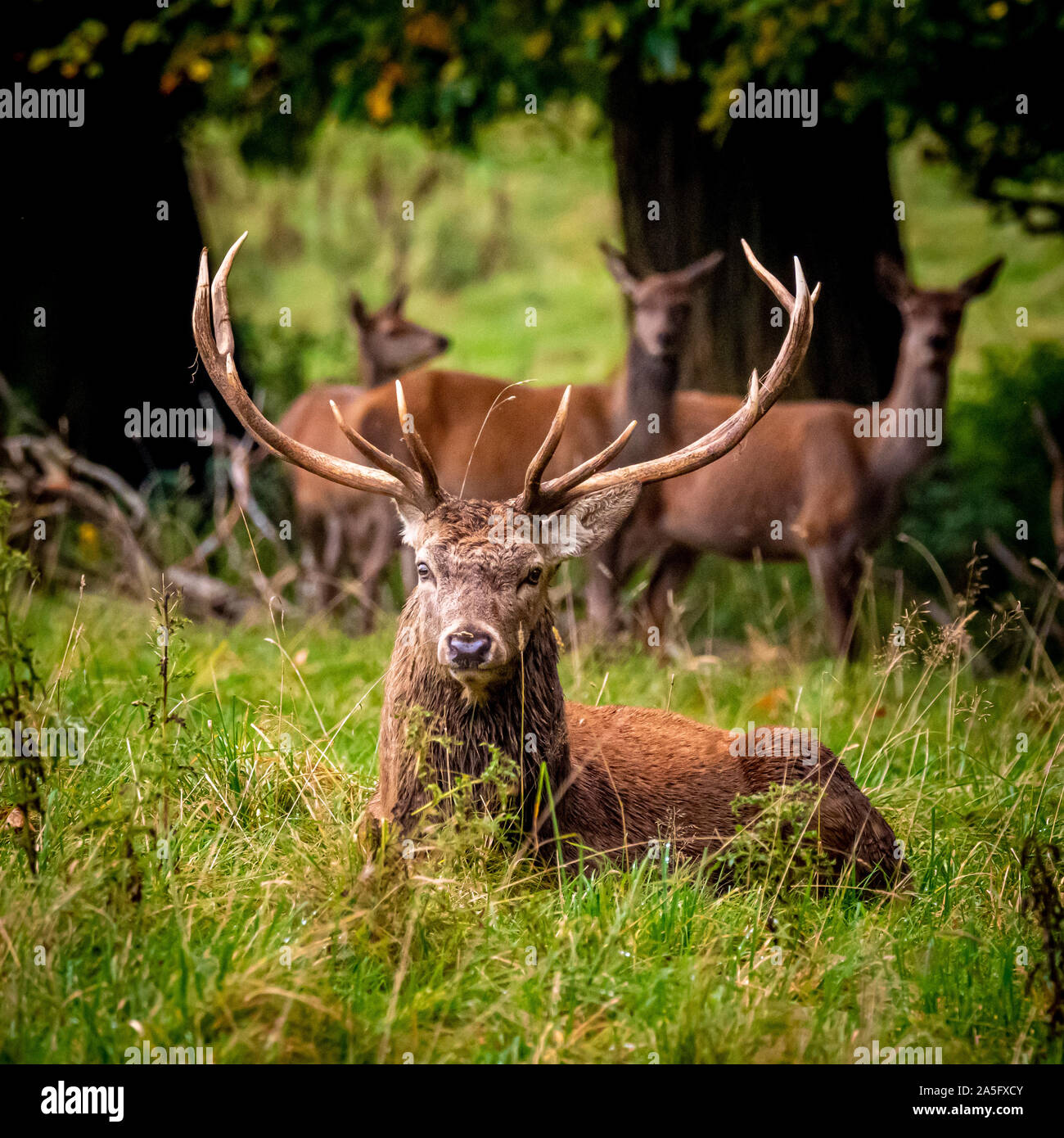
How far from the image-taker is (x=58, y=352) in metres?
8.80

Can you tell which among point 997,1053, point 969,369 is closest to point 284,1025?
point 997,1053

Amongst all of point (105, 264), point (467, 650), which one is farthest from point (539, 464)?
point (105, 264)

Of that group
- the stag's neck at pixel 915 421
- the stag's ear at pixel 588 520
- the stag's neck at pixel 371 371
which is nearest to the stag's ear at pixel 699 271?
the stag's neck at pixel 915 421

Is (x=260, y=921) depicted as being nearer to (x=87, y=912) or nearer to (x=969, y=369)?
(x=87, y=912)

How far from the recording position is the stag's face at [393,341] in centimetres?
1009

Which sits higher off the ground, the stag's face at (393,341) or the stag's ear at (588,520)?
the stag's face at (393,341)

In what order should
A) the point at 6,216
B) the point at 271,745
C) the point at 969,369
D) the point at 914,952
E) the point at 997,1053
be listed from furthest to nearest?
the point at 969,369 < the point at 6,216 < the point at 271,745 < the point at 914,952 < the point at 997,1053

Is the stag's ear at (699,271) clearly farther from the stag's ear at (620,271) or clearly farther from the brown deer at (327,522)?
the brown deer at (327,522)

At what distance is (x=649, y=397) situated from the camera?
8.26 metres

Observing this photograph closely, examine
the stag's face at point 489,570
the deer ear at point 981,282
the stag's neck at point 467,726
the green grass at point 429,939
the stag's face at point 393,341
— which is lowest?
the green grass at point 429,939

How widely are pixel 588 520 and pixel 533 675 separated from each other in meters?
0.48

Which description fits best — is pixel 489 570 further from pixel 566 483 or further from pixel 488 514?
pixel 566 483

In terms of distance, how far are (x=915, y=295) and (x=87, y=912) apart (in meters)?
6.44

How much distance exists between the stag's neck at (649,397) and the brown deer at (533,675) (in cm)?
419
